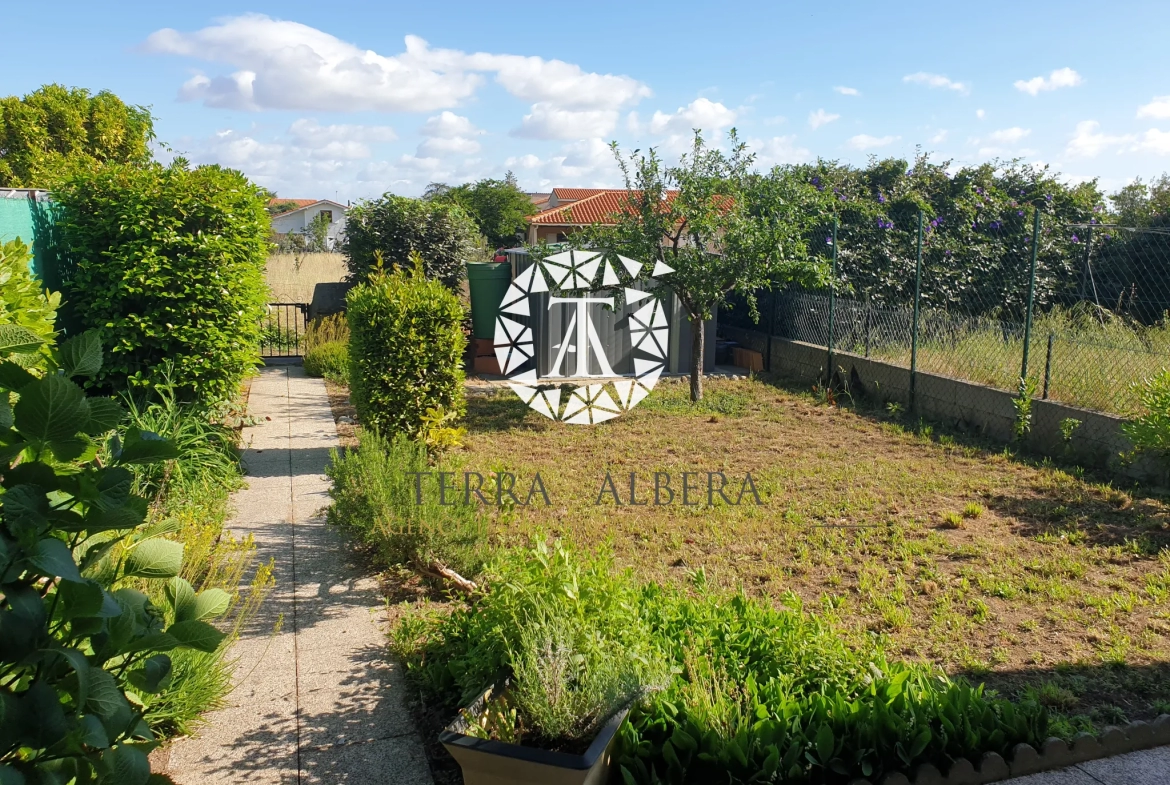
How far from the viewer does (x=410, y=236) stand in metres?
13.6

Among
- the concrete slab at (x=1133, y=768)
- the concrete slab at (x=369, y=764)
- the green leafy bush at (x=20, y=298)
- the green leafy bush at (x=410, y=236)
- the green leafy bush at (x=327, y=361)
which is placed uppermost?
the green leafy bush at (x=410, y=236)

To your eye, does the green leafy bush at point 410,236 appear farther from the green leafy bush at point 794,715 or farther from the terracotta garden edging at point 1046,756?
the terracotta garden edging at point 1046,756

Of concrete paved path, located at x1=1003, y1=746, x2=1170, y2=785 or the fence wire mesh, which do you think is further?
the fence wire mesh

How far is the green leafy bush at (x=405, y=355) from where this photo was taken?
716 centimetres

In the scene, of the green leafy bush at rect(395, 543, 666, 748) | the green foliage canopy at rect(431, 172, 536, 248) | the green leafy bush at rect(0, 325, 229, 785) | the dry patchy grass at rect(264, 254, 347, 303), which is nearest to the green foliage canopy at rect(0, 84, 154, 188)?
the dry patchy grass at rect(264, 254, 347, 303)

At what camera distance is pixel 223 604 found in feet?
4.94

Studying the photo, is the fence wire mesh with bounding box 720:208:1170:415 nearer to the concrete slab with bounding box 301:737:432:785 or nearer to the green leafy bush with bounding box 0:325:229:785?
the concrete slab with bounding box 301:737:432:785

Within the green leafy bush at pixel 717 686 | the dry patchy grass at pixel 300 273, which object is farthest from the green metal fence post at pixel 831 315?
the dry patchy grass at pixel 300 273

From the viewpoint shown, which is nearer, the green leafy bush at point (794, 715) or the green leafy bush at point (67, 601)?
the green leafy bush at point (67, 601)

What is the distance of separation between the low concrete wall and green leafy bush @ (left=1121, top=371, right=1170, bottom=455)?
515 mm

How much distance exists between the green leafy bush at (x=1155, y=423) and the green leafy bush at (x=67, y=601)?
6.79 meters

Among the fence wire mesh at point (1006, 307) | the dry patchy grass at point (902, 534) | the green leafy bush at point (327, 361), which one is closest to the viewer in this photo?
the dry patchy grass at point (902, 534)

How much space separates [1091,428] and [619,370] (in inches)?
235

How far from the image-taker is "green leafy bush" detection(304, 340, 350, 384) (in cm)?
1172
